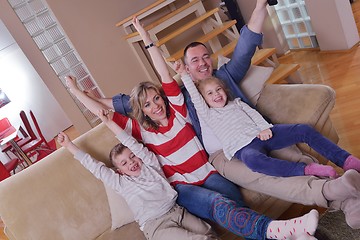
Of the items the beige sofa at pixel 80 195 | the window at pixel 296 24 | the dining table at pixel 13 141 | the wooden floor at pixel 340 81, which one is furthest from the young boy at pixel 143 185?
the window at pixel 296 24

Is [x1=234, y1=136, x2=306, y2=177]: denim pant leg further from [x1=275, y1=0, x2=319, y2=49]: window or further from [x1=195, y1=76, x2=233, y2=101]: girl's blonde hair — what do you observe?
[x1=275, y1=0, x2=319, y2=49]: window

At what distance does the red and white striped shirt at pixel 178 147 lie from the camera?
189 cm

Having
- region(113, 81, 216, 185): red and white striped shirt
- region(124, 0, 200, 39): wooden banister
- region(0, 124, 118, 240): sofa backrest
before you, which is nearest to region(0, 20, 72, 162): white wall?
region(124, 0, 200, 39): wooden banister

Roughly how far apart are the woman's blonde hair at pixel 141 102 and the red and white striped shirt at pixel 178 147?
0.12ft

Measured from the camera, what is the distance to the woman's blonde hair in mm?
1866

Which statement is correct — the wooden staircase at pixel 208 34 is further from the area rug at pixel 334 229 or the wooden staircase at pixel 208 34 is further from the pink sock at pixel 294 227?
the pink sock at pixel 294 227

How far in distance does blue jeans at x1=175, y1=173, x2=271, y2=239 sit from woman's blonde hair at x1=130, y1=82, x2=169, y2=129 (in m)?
0.37

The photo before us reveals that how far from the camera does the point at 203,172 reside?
188 centimetres

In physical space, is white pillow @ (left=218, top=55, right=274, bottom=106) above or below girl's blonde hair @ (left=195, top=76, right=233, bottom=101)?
below

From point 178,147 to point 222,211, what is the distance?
460mm

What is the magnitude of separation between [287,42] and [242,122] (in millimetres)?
2793

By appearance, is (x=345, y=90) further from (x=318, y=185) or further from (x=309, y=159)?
(x=318, y=185)

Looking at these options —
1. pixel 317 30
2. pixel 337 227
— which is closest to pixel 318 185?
pixel 337 227

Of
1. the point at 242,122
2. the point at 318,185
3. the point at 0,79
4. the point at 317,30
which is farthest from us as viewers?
the point at 0,79
